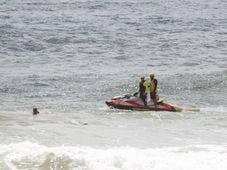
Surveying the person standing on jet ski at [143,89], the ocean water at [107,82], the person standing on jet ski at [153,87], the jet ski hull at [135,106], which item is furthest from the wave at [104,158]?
the person standing on jet ski at [153,87]

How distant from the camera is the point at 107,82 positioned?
27.2 m

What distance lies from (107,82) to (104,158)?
41.8 feet

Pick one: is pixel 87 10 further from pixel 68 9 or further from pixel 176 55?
pixel 176 55

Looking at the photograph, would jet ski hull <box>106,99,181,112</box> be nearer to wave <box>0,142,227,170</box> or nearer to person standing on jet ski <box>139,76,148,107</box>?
person standing on jet ski <box>139,76,148,107</box>

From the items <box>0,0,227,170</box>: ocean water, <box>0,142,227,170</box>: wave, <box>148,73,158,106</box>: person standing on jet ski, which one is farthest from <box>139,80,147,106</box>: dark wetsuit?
<box>0,142,227,170</box>: wave

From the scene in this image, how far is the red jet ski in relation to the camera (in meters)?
22.4

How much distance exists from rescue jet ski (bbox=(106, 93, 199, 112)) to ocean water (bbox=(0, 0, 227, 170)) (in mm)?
426

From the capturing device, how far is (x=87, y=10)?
4934 cm

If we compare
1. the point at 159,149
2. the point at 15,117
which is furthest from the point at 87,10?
the point at 159,149

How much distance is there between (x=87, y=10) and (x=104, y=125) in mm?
30953

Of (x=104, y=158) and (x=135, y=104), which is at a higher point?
(x=135, y=104)

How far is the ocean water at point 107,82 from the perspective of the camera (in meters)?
15.0

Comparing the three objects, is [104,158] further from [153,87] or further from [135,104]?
[153,87]

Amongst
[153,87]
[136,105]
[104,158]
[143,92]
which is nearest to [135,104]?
[136,105]
